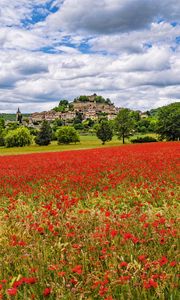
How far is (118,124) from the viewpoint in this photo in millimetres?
85938

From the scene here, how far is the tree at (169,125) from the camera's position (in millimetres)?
79188

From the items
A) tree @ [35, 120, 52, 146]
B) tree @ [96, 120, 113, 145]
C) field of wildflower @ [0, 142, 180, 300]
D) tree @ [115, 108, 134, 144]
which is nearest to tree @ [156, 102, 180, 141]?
tree @ [115, 108, 134, 144]

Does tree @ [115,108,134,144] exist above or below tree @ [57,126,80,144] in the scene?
above

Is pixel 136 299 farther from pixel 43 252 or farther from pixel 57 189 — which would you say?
pixel 57 189

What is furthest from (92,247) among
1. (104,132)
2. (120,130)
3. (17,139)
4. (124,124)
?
(17,139)

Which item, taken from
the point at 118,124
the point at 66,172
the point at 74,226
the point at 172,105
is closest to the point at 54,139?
the point at 118,124

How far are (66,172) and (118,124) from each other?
72.2 metres

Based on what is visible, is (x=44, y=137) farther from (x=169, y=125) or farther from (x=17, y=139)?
(x=169, y=125)

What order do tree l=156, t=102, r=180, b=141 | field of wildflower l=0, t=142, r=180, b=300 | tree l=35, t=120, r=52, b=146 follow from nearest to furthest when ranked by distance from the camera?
field of wildflower l=0, t=142, r=180, b=300, tree l=156, t=102, r=180, b=141, tree l=35, t=120, r=52, b=146

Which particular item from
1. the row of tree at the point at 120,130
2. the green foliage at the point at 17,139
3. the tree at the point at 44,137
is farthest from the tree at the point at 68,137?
the green foliage at the point at 17,139

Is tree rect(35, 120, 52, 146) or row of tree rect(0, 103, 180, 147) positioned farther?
tree rect(35, 120, 52, 146)

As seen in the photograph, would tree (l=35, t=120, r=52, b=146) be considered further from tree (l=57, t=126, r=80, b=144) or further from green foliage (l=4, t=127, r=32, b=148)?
tree (l=57, t=126, r=80, b=144)

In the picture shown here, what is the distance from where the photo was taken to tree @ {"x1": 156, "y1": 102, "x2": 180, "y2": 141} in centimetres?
7919

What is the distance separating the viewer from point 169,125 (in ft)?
263
